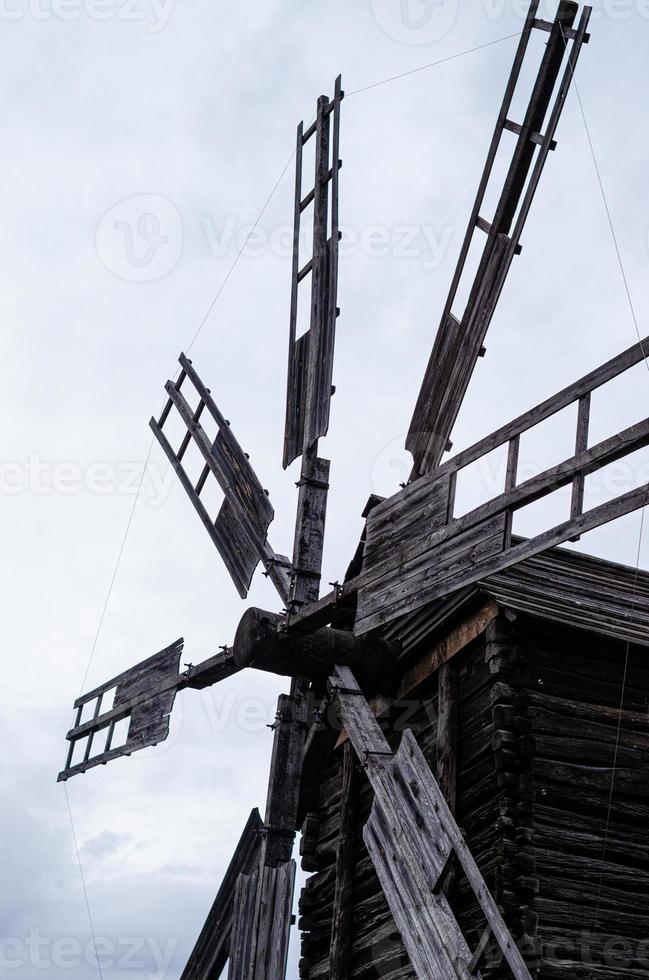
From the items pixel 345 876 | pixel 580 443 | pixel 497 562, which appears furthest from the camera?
pixel 345 876

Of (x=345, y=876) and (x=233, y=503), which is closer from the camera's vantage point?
(x=345, y=876)

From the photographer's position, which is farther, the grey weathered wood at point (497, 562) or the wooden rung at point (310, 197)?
the wooden rung at point (310, 197)

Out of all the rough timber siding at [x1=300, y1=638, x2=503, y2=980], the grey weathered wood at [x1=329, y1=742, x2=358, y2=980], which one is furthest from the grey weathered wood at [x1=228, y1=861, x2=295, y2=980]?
the grey weathered wood at [x1=329, y1=742, x2=358, y2=980]

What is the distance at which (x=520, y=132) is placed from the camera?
8.95 meters

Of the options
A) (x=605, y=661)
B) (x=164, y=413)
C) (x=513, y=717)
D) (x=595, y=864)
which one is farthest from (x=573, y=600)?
(x=164, y=413)

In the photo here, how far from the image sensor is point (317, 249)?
10.2 m

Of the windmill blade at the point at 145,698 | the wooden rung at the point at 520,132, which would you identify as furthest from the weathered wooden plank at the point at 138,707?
the wooden rung at the point at 520,132

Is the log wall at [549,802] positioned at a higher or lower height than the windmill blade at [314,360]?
lower

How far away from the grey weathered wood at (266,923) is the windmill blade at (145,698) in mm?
1573

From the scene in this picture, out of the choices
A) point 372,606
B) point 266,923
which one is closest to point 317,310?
point 372,606

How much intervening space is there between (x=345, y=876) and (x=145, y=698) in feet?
7.44

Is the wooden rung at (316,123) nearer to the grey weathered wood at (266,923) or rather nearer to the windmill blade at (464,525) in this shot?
the windmill blade at (464,525)

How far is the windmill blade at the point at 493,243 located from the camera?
8688mm

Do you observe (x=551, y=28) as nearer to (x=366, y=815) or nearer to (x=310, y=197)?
(x=310, y=197)
